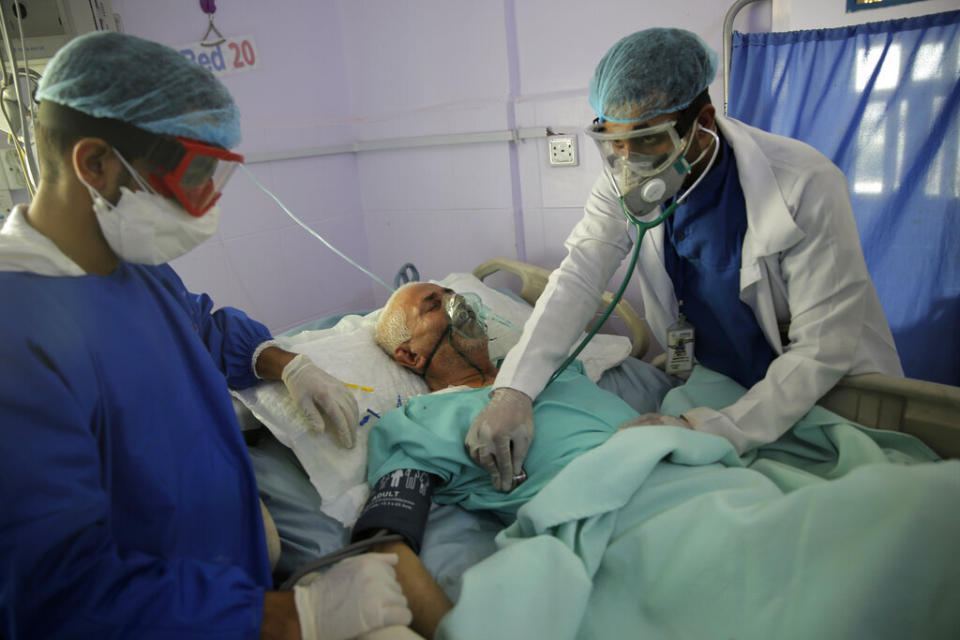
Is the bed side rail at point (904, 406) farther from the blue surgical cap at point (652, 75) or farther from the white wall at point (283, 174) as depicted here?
the white wall at point (283, 174)

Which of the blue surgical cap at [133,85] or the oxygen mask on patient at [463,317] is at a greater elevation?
the blue surgical cap at [133,85]

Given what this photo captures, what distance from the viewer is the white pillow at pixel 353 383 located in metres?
1.61

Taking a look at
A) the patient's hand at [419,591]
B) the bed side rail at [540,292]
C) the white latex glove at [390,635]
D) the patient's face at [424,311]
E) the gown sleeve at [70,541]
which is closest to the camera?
the gown sleeve at [70,541]

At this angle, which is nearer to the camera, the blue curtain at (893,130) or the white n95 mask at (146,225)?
the white n95 mask at (146,225)

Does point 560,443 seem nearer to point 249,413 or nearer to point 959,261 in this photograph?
point 249,413

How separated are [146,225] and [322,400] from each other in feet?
2.65

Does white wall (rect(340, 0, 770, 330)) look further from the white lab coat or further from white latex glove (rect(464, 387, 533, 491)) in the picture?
white latex glove (rect(464, 387, 533, 491))

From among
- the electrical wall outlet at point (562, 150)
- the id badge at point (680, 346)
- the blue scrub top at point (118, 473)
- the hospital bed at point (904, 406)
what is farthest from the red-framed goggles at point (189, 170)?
the electrical wall outlet at point (562, 150)

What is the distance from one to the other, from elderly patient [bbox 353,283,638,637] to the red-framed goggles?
0.76 m

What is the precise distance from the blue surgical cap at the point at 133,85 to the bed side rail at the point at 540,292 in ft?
5.68

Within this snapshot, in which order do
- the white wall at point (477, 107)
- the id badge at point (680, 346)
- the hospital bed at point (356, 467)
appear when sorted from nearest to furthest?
1. the hospital bed at point (356, 467)
2. the id badge at point (680, 346)
3. the white wall at point (477, 107)

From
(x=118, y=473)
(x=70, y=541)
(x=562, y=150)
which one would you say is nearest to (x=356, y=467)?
(x=118, y=473)

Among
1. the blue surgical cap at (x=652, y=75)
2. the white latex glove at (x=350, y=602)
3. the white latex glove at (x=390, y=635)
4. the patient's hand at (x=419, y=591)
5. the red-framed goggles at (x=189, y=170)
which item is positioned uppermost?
the blue surgical cap at (x=652, y=75)

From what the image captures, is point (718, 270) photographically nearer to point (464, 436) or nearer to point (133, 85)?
point (464, 436)
